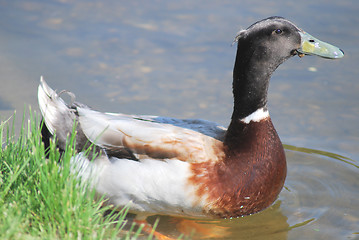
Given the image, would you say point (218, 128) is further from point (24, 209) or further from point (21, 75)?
point (21, 75)

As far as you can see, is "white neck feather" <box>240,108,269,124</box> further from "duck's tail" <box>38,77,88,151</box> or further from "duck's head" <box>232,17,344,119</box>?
"duck's tail" <box>38,77,88,151</box>

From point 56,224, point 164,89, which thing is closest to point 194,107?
point 164,89

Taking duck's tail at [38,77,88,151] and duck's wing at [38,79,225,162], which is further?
duck's tail at [38,77,88,151]

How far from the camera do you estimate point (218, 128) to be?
4543mm

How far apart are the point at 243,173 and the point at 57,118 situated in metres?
1.50

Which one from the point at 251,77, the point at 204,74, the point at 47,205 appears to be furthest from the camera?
the point at 204,74

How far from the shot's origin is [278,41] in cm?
415

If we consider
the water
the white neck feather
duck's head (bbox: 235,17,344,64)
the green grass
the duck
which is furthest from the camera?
the water

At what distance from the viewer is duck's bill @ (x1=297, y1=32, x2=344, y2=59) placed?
13.6 ft

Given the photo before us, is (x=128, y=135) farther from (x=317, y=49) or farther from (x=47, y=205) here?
(x=317, y=49)

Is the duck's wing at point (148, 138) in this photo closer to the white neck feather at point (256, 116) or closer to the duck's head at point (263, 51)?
the white neck feather at point (256, 116)

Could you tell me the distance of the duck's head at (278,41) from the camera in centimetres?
410

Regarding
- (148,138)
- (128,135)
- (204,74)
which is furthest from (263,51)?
(204,74)

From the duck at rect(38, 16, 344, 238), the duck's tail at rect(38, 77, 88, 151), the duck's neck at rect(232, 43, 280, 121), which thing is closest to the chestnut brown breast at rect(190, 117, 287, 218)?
the duck at rect(38, 16, 344, 238)
